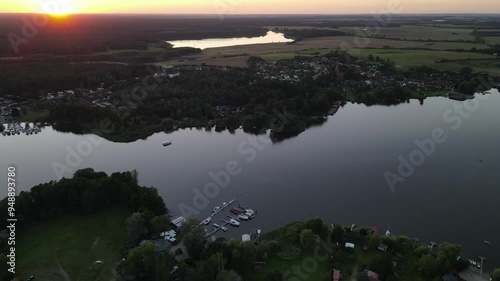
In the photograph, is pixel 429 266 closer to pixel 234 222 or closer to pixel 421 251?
pixel 421 251

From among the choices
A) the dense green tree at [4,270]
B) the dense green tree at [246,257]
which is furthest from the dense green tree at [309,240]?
the dense green tree at [4,270]

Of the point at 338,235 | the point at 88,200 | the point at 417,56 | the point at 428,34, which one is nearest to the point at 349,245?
the point at 338,235

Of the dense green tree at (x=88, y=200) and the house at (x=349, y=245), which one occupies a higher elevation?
the dense green tree at (x=88, y=200)


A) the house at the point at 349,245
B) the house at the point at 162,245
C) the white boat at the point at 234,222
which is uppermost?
the house at the point at 162,245

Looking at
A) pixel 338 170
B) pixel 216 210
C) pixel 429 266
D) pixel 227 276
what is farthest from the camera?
pixel 338 170

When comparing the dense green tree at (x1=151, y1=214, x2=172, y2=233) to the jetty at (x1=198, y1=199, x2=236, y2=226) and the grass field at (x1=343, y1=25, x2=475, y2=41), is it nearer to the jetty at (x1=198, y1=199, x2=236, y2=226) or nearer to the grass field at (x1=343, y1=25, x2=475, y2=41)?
the jetty at (x1=198, y1=199, x2=236, y2=226)

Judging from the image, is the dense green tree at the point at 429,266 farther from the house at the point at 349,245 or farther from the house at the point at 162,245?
the house at the point at 162,245
